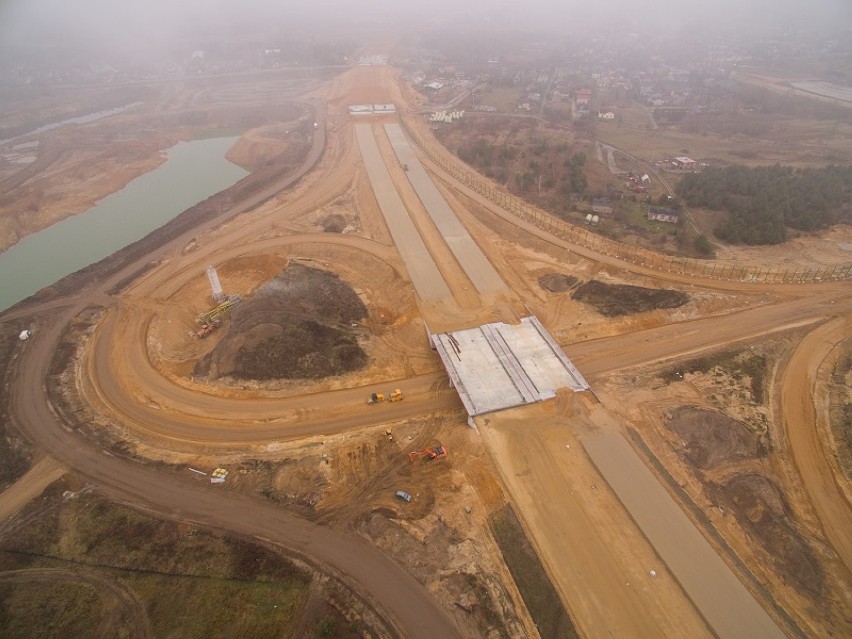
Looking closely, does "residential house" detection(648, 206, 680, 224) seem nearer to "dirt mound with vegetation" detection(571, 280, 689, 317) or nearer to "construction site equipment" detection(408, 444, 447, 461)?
"dirt mound with vegetation" detection(571, 280, 689, 317)

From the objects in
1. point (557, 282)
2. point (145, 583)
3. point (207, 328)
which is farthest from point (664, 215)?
point (145, 583)

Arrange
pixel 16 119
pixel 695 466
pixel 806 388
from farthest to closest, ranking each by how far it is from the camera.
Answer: pixel 16 119
pixel 806 388
pixel 695 466

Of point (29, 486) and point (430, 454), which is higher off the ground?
point (430, 454)

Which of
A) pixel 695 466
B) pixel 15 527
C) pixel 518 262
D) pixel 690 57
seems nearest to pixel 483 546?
pixel 695 466

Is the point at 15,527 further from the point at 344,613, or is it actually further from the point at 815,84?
the point at 815,84

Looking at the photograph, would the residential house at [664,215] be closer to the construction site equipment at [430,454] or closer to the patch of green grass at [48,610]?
the construction site equipment at [430,454]

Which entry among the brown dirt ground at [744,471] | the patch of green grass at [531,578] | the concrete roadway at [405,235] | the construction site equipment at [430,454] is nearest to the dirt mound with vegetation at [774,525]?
the brown dirt ground at [744,471]

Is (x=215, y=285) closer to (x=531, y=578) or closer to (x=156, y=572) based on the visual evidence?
(x=156, y=572)
